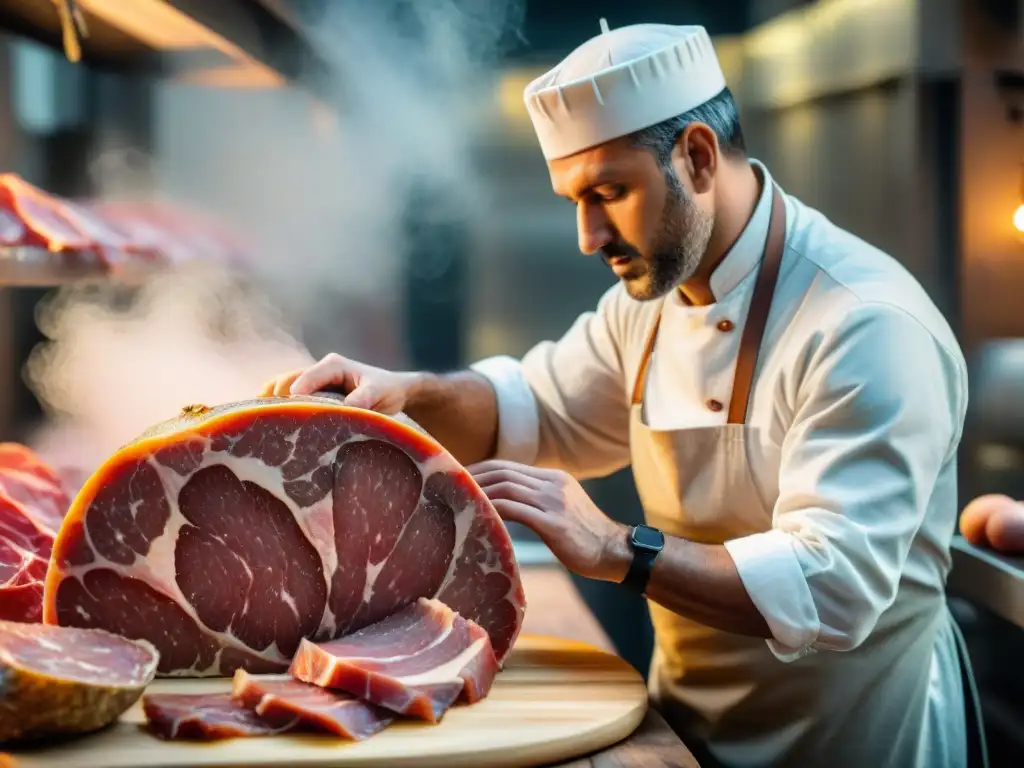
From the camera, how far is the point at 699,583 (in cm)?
170

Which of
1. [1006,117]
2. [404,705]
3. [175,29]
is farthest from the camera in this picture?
[1006,117]

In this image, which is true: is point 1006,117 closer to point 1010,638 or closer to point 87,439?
point 1010,638

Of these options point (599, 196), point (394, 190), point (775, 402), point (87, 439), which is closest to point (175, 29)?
point (394, 190)

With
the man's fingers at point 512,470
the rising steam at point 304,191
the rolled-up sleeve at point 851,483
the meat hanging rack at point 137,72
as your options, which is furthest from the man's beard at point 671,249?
the rising steam at point 304,191

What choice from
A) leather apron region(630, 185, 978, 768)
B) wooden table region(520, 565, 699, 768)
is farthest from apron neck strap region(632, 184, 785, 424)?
wooden table region(520, 565, 699, 768)

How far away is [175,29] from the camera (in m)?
2.62

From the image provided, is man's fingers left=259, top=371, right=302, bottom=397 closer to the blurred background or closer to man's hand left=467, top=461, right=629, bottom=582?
man's hand left=467, top=461, right=629, bottom=582

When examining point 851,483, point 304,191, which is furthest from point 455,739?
point 304,191

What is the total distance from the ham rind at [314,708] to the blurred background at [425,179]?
121 cm

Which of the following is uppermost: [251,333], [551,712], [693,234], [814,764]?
[693,234]

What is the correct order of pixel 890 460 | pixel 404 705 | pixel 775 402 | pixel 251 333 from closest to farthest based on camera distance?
pixel 404 705
pixel 890 460
pixel 775 402
pixel 251 333

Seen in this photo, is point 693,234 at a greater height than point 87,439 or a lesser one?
greater

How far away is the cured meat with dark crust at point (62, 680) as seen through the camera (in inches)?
51.5

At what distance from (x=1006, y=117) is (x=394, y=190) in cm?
159
